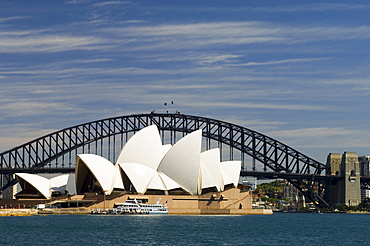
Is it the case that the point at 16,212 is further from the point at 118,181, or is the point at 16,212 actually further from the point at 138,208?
the point at 138,208

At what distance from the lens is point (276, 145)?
154125 millimetres

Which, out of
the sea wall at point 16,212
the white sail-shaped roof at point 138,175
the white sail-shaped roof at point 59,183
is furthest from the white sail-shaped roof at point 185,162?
the sea wall at point 16,212

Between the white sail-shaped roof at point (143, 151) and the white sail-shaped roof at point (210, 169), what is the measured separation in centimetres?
806

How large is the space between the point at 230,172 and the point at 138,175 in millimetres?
20604

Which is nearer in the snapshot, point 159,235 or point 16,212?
point 159,235

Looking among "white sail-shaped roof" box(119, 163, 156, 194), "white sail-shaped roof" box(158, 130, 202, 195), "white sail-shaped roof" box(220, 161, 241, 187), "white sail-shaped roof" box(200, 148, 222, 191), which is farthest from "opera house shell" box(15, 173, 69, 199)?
"white sail-shaped roof" box(220, 161, 241, 187)

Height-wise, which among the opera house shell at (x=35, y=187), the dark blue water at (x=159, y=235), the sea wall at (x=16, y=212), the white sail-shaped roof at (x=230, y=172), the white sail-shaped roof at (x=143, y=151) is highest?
the white sail-shaped roof at (x=143, y=151)

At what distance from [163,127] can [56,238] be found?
82419 mm

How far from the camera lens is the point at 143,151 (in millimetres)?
117812

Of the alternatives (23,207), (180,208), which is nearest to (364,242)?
(180,208)

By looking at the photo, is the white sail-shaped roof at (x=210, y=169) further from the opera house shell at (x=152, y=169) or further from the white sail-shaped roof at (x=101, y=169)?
the white sail-shaped roof at (x=101, y=169)

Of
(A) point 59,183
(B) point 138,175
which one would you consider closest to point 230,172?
(B) point 138,175

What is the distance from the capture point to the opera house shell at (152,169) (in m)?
114

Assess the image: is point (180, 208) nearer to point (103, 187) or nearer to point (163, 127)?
point (103, 187)
